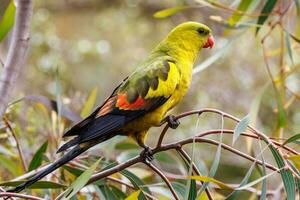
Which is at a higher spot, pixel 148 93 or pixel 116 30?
pixel 148 93

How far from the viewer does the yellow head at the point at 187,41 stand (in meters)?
2.25

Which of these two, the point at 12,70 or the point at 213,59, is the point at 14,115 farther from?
the point at 213,59

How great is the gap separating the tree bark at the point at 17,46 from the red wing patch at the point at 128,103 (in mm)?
335

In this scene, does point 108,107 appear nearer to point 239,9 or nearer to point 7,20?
point 7,20

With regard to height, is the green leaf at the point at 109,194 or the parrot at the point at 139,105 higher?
the parrot at the point at 139,105

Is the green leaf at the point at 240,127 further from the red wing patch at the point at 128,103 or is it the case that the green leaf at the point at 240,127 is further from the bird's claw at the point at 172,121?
the red wing patch at the point at 128,103

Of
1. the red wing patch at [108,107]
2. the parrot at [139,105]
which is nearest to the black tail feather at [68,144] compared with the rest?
the parrot at [139,105]

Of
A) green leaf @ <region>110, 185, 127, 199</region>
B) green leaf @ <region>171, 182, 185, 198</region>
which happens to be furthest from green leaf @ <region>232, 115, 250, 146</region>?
green leaf @ <region>110, 185, 127, 199</region>

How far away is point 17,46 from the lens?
1.91 m

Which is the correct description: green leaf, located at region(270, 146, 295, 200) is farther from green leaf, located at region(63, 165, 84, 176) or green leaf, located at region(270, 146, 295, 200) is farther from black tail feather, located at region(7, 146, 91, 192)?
green leaf, located at region(63, 165, 84, 176)

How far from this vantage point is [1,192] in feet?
5.36

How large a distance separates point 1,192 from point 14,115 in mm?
909

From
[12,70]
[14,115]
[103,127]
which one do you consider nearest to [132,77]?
[103,127]

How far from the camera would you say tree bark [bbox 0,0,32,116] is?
1886 millimetres
